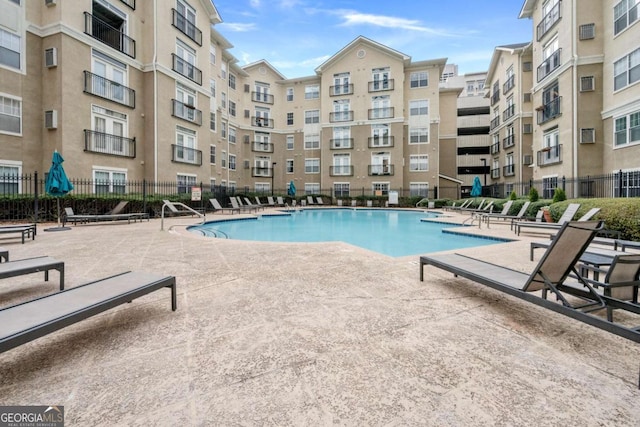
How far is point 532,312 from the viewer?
308cm

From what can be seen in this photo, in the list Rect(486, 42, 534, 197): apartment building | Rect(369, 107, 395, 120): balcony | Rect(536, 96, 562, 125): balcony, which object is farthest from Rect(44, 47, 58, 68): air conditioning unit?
Rect(486, 42, 534, 197): apartment building

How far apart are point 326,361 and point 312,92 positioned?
35.5 metres

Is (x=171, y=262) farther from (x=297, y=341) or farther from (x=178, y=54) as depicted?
(x=178, y=54)

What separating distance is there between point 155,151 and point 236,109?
15561 mm

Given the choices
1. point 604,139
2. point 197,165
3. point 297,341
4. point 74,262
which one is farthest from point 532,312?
point 197,165

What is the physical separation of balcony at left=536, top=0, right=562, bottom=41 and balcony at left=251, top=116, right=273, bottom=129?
25031 millimetres

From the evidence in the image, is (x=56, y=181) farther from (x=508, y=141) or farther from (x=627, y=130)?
(x=508, y=141)

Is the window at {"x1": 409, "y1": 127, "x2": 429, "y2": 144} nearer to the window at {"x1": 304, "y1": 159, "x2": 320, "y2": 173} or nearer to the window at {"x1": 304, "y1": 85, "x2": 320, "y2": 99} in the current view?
the window at {"x1": 304, "y1": 159, "x2": 320, "y2": 173}

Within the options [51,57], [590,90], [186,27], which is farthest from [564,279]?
[186,27]

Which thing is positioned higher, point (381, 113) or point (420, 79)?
point (420, 79)

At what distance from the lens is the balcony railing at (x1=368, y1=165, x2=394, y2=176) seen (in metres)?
30.7

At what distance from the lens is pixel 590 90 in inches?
643

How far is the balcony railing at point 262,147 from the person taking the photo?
3406 cm

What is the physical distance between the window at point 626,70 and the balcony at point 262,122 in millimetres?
28531
